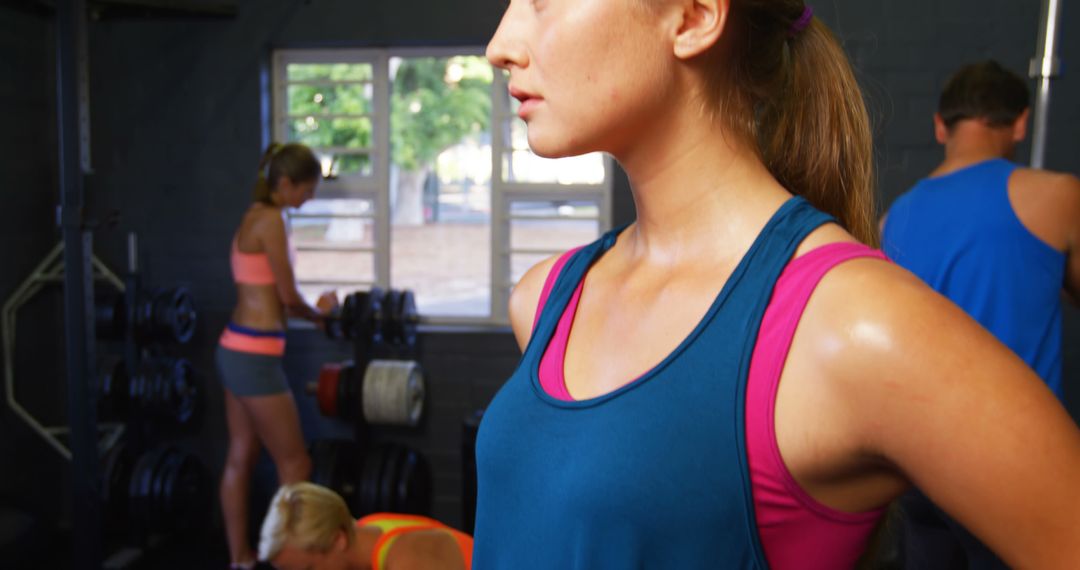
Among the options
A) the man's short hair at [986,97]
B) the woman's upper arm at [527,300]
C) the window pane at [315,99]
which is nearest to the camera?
the woman's upper arm at [527,300]

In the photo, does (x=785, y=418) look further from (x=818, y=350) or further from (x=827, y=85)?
(x=827, y=85)

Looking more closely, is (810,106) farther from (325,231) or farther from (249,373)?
(325,231)

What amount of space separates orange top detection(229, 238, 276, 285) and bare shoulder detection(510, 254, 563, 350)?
7.59 feet

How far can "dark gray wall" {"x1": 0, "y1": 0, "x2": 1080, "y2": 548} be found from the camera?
338cm

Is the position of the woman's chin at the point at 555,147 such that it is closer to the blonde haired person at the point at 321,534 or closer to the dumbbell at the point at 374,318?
the blonde haired person at the point at 321,534

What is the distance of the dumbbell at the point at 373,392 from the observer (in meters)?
3.22

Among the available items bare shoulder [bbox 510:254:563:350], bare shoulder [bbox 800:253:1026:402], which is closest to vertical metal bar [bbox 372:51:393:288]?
bare shoulder [bbox 510:254:563:350]

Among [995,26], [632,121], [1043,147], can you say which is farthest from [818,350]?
[995,26]

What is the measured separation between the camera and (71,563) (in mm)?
3385

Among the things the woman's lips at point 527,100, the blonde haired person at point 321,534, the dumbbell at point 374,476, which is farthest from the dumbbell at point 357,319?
the woman's lips at point 527,100

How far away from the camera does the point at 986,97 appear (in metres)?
1.79

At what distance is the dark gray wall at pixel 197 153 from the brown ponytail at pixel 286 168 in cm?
48

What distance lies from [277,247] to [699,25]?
2.54 metres

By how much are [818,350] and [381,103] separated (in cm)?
324
